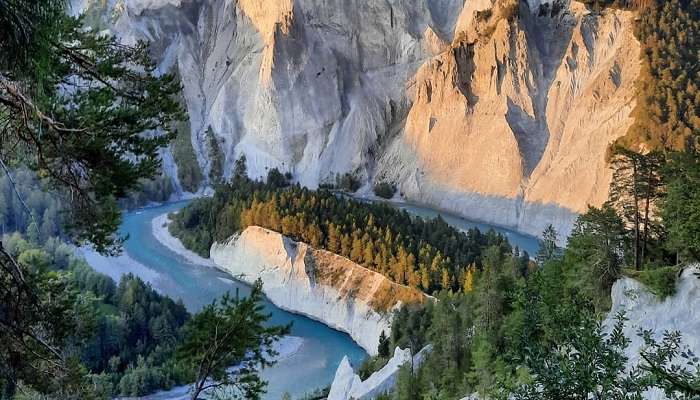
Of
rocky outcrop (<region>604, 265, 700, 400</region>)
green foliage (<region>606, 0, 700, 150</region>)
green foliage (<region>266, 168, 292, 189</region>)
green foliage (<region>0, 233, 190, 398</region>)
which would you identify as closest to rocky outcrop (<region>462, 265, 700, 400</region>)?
rocky outcrop (<region>604, 265, 700, 400</region>)

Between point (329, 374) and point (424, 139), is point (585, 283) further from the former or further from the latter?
point (424, 139)

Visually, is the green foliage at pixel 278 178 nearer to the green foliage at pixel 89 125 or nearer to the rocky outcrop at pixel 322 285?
the rocky outcrop at pixel 322 285

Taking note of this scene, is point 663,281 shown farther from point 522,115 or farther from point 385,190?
point 385,190

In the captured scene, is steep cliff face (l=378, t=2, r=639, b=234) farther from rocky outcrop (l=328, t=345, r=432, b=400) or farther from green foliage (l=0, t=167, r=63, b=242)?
green foliage (l=0, t=167, r=63, b=242)

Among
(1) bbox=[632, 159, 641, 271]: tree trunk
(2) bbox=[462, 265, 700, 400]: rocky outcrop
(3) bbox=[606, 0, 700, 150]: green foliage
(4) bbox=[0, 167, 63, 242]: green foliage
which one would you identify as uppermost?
(3) bbox=[606, 0, 700, 150]: green foliage

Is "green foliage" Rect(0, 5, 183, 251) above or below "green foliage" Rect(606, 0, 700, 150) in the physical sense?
below

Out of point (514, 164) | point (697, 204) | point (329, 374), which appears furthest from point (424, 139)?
point (697, 204)
